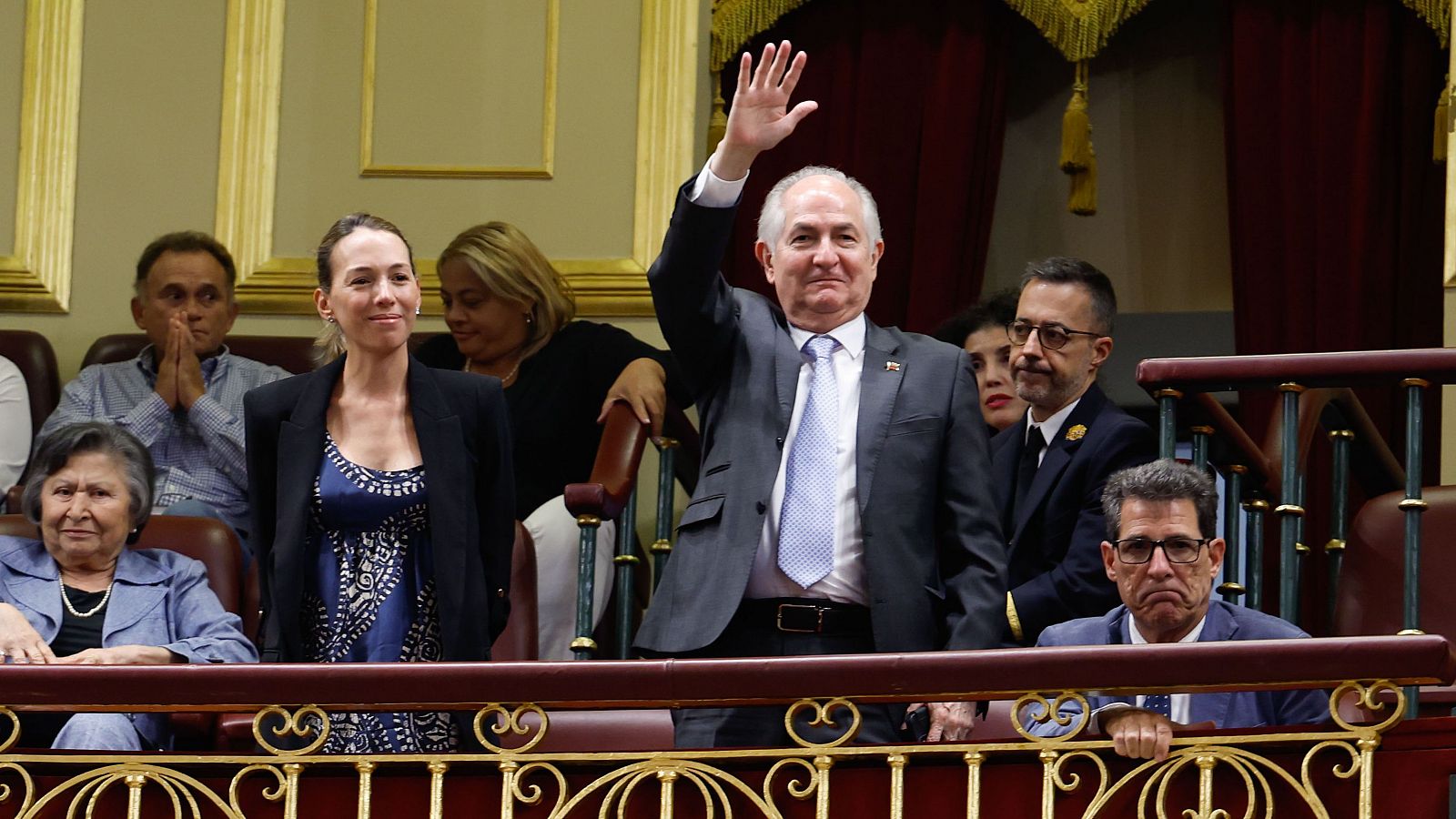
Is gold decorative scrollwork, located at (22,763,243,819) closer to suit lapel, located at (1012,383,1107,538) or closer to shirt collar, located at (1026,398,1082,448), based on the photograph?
suit lapel, located at (1012,383,1107,538)

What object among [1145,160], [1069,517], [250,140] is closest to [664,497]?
[1069,517]

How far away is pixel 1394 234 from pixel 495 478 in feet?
9.68

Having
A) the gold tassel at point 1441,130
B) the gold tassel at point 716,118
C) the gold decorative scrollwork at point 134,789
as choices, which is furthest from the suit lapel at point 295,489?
the gold tassel at point 1441,130

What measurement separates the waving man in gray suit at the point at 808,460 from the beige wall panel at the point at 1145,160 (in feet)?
8.76

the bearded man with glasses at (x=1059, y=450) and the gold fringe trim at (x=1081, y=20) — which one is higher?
the gold fringe trim at (x=1081, y=20)

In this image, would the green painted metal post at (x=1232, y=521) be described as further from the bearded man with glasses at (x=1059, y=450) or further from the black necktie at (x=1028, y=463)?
the black necktie at (x=1028, y=463)

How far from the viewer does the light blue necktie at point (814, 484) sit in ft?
9.84

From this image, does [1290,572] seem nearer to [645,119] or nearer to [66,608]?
[66,608]

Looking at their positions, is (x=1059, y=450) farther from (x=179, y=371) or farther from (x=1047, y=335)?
(x=179, y=371)

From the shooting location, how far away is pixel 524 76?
18.1ft

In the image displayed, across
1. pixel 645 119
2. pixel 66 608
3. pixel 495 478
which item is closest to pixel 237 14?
pixel 645 119

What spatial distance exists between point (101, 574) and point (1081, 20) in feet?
9.89

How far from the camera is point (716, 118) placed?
5.49 meters

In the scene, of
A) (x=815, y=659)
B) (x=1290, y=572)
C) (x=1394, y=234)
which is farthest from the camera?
(x=1394, y=234)
